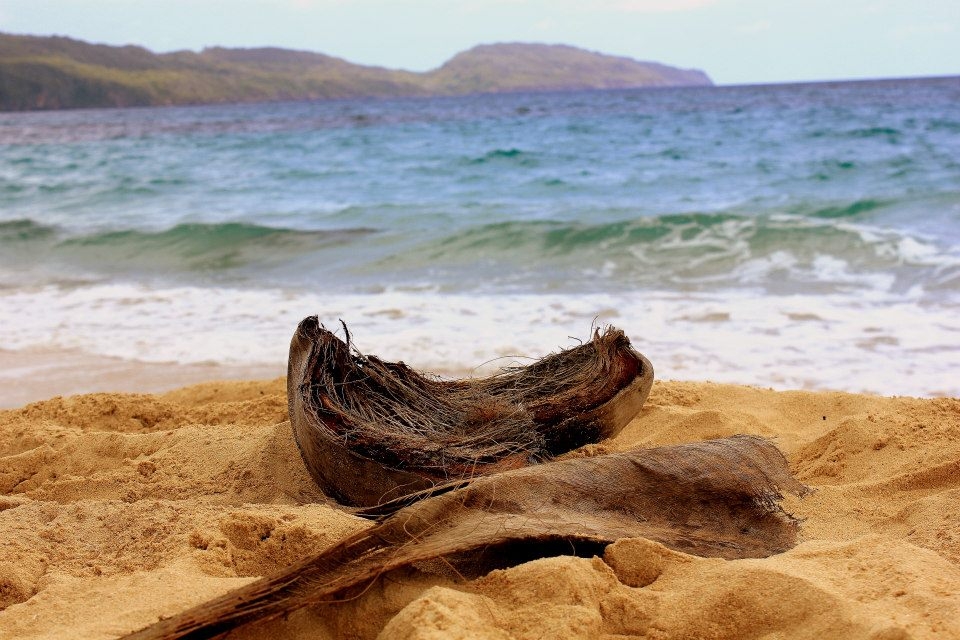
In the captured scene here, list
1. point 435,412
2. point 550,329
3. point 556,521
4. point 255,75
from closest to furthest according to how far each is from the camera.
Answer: point 556,521
point 435,412
point 550,329
point 255,75

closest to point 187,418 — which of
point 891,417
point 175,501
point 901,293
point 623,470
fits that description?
point 175,501

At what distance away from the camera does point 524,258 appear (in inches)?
341

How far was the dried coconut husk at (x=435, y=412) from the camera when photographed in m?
2.46

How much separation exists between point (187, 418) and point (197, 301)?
3465 mm

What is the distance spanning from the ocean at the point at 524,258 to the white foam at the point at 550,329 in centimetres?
2

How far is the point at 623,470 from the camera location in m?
2.32

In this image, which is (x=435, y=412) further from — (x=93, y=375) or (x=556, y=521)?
(x=93, y=375)

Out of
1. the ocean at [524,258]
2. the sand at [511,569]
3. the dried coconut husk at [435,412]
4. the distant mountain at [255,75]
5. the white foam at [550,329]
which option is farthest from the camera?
the distant mountain at [255,75]

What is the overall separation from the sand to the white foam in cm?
105

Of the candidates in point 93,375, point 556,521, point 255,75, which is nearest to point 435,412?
point 556,521

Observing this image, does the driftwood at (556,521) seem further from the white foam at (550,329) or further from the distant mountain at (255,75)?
the distant mountain at (255,75)

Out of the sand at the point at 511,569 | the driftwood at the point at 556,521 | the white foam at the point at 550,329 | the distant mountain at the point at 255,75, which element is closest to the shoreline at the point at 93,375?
the white foam at the point at 550,329

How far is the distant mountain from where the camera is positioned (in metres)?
78.9

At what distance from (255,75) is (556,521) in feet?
333
